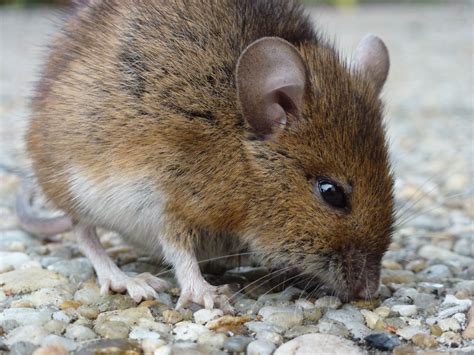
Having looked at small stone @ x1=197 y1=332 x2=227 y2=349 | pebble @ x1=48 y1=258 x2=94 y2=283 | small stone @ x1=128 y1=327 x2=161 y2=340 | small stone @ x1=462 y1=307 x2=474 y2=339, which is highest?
small stone @ x1=462 y1=307 x2=474 y2=339

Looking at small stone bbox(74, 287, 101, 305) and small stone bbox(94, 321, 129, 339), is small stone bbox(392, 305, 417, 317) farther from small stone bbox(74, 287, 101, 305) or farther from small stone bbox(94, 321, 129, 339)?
small stone bbox(74, 287, 101, 305)

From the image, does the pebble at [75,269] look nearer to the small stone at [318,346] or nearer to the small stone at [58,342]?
the small stone at [58,342]

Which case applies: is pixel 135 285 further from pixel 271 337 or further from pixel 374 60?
pixel 374 60

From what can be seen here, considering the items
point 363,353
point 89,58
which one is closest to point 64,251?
point 89,58

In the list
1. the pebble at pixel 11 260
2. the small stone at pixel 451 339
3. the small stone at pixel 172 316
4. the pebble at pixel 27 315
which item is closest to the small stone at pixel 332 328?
the small stone at pixel 451 339

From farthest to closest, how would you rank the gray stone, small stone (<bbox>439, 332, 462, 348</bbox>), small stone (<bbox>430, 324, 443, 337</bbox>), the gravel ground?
small stone (<bbox>430, 324, 443, 337</bbox>) < small stone (<bbox>439, 332, 462, 348</bbox>) < the gravel ground < the gray stone

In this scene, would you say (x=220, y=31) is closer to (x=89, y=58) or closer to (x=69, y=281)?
(x=89, y=58)

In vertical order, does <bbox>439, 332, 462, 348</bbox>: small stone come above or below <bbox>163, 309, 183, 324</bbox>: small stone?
above

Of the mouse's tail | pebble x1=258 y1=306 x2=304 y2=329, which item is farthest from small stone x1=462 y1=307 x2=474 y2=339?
the mouse's tail

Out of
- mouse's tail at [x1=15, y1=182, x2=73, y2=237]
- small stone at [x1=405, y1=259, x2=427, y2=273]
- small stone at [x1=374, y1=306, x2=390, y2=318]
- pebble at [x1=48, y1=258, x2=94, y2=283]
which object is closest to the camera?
small stone at [x1=374, y1=306, x2=390, y2=318]
